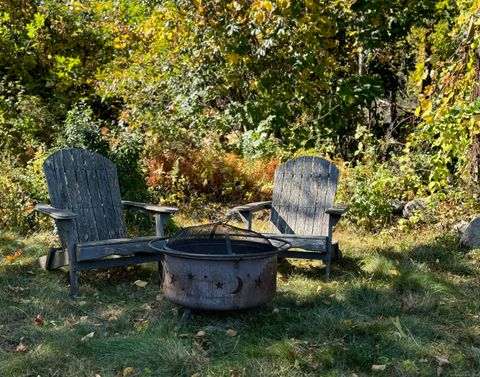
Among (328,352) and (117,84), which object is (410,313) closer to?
(328,352)

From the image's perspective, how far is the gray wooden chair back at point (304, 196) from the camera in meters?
5.07

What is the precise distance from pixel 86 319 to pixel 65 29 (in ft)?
26.7

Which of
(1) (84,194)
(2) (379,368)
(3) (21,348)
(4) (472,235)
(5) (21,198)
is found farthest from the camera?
(5) (21,198)

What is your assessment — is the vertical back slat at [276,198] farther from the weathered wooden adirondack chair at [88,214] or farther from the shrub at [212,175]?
the shrub at [212,175]

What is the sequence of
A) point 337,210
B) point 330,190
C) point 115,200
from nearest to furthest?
point 337,210 < point 115,200 < point 330,190

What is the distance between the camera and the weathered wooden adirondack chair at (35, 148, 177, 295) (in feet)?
13.5

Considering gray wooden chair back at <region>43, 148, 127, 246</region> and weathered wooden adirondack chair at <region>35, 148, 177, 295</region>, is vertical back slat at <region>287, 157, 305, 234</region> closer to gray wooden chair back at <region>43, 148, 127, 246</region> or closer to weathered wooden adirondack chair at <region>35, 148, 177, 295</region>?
weathered wooden adirondack chair at <region>35, 148, 177, 295</region>

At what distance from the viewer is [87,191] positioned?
477 cm

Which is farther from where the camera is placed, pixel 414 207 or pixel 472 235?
pixel 414 207

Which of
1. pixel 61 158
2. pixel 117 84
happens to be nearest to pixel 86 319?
pixel 61 158

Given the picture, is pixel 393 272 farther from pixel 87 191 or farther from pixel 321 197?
pixel 87 191

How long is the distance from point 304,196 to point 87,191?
1.97 m

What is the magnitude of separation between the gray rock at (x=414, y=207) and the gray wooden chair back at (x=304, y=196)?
1.32m

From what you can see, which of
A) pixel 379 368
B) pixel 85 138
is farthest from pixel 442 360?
pixel 85 138
